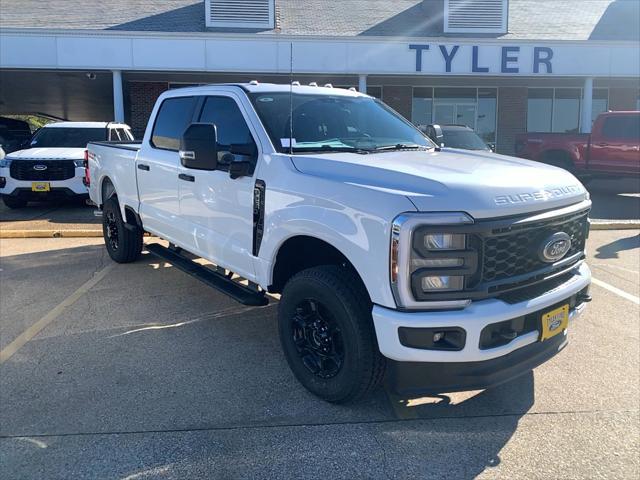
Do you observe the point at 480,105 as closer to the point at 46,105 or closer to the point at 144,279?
the point at 144,279

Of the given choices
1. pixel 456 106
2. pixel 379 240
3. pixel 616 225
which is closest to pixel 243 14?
pixel 456 106

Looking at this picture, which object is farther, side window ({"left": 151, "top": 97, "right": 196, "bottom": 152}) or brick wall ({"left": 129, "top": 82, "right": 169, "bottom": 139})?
brick wall ({"left": 129, "top": 82, "right": 169, "bottom": 139})

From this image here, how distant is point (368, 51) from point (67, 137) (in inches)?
332

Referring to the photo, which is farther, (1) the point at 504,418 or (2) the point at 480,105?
(2) the point at 480,105

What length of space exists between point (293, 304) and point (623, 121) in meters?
12.7

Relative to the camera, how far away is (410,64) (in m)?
16.6

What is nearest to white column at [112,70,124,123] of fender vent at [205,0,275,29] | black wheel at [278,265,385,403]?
fender vent at [205,0,275,29]

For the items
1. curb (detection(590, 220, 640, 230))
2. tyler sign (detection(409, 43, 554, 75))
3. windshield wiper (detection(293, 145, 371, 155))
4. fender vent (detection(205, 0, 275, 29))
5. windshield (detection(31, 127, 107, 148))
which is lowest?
curb (detection(590, 220, 640, 230))

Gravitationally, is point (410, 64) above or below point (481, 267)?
above

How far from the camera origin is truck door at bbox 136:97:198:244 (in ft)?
17.5

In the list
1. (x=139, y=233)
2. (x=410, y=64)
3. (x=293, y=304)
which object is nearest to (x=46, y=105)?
(x=410, y=64)

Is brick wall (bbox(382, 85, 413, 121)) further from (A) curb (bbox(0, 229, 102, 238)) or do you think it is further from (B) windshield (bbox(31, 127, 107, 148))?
(A) curb (bbox(0, 229, 102, 238))

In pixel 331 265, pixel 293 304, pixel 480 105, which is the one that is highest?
Result: pixel 480 105

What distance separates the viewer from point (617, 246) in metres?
8.61
